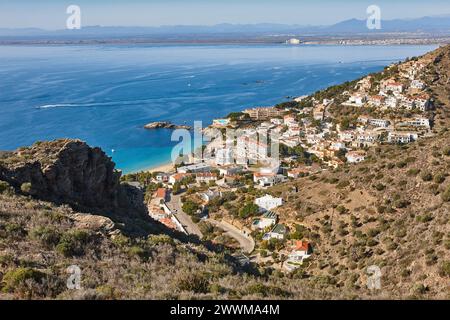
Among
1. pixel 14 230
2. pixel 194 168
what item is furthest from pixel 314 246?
pixel 194 168

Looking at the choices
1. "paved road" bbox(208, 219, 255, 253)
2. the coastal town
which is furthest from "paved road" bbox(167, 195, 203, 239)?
"paved road" bbox(208, 219, 255, 253)

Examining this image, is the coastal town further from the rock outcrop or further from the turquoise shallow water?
the turquoise shallow water

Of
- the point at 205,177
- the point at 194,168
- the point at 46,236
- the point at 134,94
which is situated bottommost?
the point at 205,177

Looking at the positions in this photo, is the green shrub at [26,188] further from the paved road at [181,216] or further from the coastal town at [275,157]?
the paved road at [181,216]

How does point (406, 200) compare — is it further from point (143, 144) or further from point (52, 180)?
point (143, 144)

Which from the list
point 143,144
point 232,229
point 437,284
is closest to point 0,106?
point 143,144

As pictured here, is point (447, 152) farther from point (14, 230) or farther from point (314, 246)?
point (14, 230)
